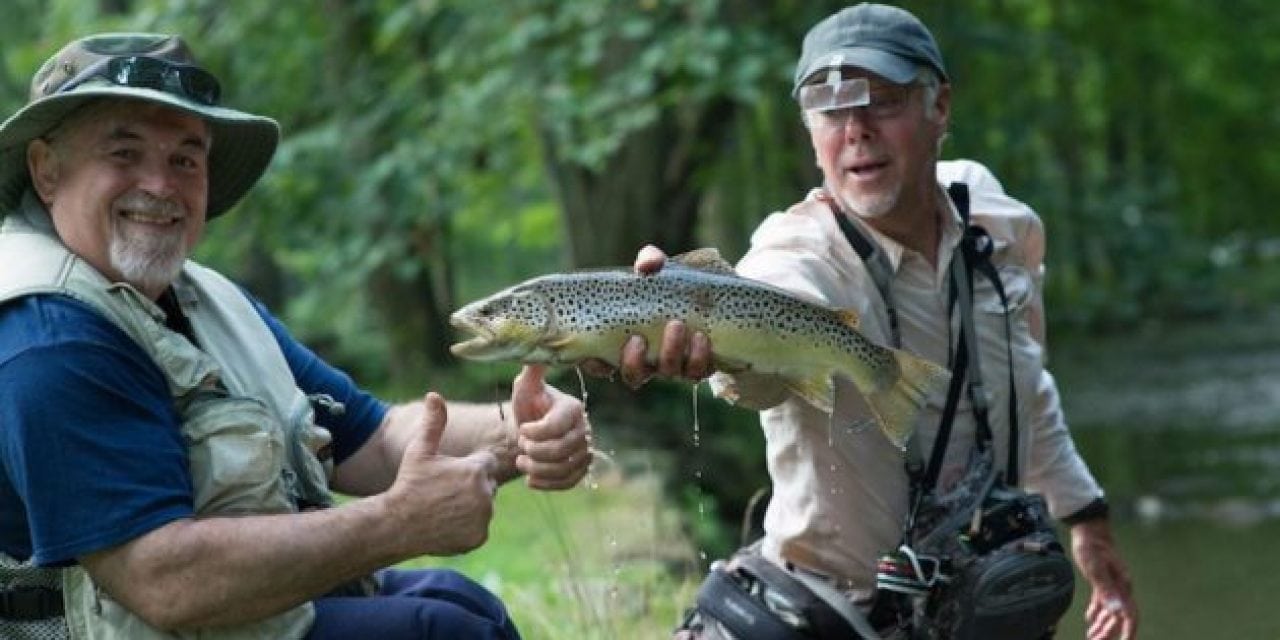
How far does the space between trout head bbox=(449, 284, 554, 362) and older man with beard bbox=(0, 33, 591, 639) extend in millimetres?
150

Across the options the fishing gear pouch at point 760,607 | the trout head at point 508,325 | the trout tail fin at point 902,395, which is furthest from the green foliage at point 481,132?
the trout head at point 508,325

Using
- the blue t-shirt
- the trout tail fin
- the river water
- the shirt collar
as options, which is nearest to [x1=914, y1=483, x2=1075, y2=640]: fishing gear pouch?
the trout tail fin

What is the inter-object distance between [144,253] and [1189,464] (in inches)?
462

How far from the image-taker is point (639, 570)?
727 cm

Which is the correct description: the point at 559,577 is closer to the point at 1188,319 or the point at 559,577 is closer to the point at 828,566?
the point at 828,566

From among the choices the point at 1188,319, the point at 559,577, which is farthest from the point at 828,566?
the point at 1188,319

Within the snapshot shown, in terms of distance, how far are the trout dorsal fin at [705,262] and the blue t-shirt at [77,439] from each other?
3.34 feet

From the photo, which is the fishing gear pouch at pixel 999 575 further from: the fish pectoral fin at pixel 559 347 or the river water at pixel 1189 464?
the river water at pixel 1189 464

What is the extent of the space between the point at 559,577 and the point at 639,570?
0.85m

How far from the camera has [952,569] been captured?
403cm

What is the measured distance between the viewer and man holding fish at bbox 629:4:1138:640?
4.11 metres

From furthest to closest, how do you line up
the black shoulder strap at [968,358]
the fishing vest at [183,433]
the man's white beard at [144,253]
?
1. the black shoulder strap at [968,358]
2. the man's white beard at [144,253]
3. the fishing vest at [183,433]

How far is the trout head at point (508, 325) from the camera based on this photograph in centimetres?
347

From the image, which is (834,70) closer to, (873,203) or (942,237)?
(873,203)
